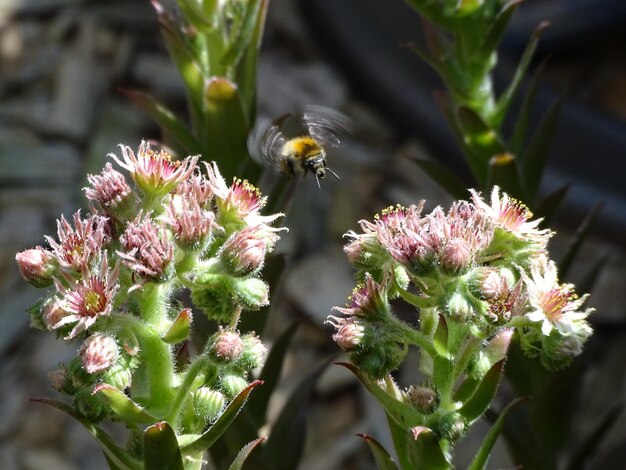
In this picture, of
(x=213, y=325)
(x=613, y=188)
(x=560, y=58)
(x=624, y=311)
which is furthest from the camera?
(x=560, y=58)

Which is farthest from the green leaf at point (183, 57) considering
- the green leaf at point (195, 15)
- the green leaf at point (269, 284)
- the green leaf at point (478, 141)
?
the green leaf at point (478, 141)

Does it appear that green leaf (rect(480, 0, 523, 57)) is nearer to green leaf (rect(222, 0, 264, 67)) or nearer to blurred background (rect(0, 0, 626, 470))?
green leaf (rect(222, 0, 264, 67))

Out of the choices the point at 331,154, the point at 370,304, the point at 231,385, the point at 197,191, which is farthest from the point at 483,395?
the point at 331,154

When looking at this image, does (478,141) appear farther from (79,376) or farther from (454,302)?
(79,376)

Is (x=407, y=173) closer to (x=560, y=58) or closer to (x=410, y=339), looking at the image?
(x=560, y=58)

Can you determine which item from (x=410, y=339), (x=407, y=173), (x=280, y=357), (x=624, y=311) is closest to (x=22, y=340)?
(x=407, y=173)

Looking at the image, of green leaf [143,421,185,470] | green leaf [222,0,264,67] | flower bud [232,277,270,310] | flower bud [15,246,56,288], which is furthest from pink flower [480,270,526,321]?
green leaf [222,0,264,67]

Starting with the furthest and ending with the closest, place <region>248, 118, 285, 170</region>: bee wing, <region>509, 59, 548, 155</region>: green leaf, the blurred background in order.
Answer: the blurred background → <region>509, 59, 548, 155</region>: green leaf → <region>248, 118, 285, 170</region>: bee wing
